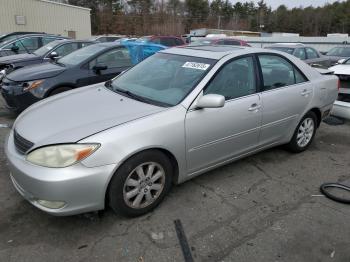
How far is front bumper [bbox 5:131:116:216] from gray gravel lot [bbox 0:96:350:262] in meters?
0.31

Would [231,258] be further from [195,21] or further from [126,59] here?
[195,21]

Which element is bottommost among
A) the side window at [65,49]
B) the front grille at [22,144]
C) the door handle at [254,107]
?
the front grille at [22,144]

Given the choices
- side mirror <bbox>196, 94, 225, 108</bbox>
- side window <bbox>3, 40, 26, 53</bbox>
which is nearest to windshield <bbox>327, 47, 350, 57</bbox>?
side window <bbox>3, 40, 26, 53</bbox>

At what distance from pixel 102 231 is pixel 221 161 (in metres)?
1.49

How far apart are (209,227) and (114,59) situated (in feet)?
15.6

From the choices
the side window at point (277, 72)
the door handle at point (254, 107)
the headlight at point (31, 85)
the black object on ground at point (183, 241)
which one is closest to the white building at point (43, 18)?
the headlight at point (31, 85)

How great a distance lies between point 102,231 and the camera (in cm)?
288

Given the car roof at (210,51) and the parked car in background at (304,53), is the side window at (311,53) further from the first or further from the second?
the car roof at (210,51)

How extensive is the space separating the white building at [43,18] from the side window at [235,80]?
2633 centimetres

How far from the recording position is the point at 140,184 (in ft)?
9.80

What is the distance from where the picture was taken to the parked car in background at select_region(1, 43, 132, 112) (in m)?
5.64

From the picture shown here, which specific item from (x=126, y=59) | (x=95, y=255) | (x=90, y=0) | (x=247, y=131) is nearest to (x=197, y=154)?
(x=247, y=131)

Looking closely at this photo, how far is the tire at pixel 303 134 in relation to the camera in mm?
4570

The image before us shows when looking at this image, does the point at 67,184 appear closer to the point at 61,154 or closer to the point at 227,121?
the point at 61,154
